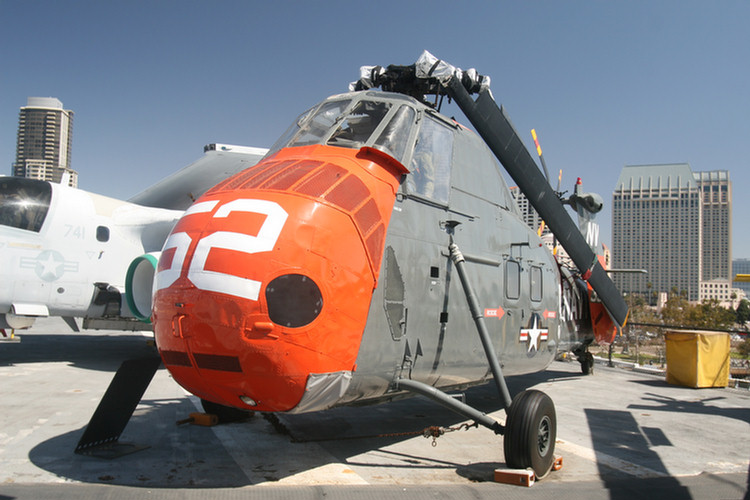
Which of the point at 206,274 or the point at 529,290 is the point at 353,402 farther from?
the point at 529,290

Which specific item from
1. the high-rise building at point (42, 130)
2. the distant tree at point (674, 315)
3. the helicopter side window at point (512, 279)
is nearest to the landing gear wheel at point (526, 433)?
the helicopter side window at point (512, 279)

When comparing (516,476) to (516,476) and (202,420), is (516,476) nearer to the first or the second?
(516,476)

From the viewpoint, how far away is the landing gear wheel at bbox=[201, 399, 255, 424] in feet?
23.2

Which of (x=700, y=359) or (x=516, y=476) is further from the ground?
(x=700, y=359)

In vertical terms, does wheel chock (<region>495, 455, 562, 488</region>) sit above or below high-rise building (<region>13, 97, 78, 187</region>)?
below

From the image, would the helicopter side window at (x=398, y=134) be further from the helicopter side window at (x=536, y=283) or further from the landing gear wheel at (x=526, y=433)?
the helicopter side window at (x=536, y=283)

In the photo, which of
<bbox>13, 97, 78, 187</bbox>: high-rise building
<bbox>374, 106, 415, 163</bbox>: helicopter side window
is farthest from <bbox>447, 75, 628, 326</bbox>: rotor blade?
<bbox>13, 97, 78, 187</bbox>: high-rise building

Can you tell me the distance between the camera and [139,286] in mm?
10828

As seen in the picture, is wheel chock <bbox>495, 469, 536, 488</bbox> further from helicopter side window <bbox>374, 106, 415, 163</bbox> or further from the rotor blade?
the rotor blade

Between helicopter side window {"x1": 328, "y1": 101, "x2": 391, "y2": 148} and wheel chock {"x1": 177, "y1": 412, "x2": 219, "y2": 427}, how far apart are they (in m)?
3.81

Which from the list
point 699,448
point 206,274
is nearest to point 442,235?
point 206,274

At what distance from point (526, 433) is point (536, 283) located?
299 centimetres

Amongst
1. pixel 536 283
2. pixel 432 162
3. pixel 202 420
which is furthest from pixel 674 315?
pixel 202 420

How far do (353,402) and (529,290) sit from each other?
3455 mm
